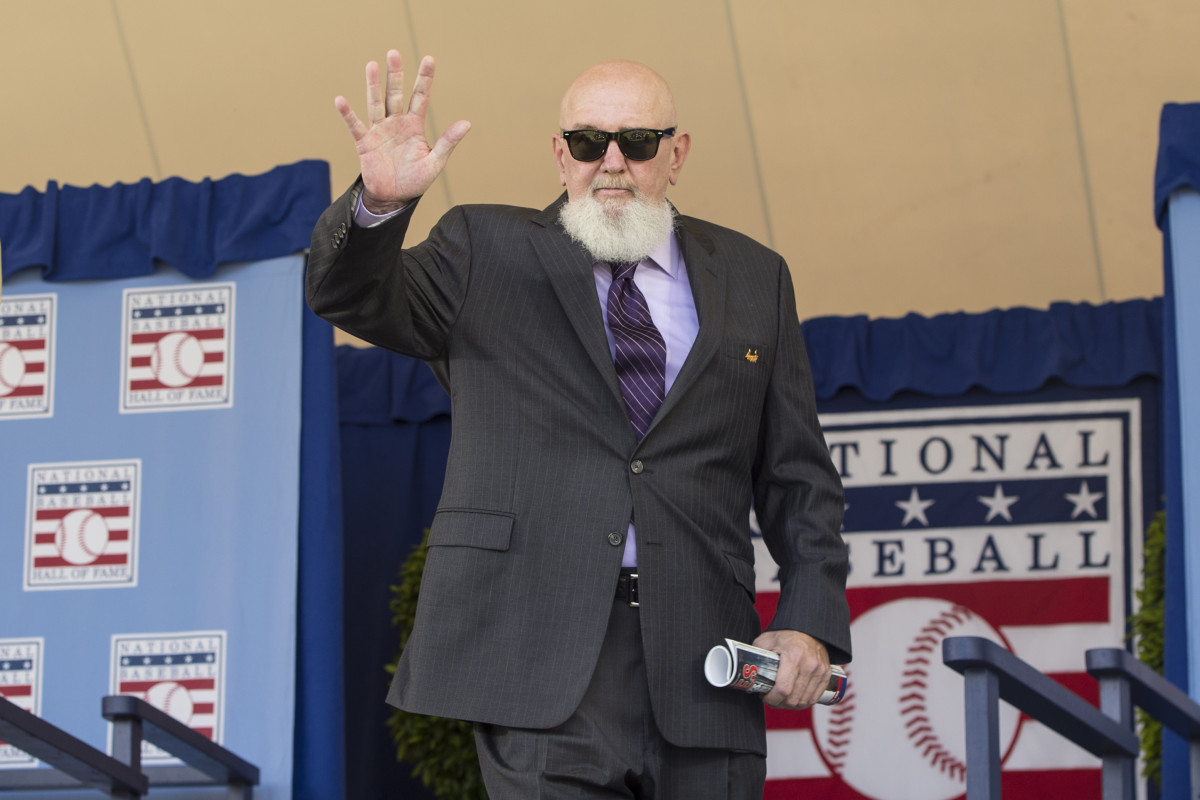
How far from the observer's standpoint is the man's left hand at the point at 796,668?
1.61 m

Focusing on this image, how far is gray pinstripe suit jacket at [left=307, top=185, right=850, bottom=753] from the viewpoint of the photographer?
5.18 ft

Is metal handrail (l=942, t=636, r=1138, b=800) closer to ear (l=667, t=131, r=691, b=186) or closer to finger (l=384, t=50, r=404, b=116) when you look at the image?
ear (l=667, t=131, r=691, b=186)

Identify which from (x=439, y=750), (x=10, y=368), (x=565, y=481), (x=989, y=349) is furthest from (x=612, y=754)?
(x=989, y=349)

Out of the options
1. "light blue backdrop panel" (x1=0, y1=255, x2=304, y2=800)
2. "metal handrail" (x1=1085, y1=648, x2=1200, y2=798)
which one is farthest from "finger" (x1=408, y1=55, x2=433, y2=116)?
"light blue backdrop panel" (x1=0, y1=255, x2=304, y2=800)

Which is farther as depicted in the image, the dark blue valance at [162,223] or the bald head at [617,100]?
the dark blue valance at [162,223]

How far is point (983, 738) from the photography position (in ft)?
5.86

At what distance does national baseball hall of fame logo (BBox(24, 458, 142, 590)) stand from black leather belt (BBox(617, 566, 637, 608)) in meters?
2.29

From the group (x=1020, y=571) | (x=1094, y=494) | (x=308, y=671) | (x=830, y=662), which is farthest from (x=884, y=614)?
(x=830, y=662)

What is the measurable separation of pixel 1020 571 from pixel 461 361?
10.1 ft

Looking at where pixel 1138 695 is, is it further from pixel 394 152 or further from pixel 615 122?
pixel 394 152

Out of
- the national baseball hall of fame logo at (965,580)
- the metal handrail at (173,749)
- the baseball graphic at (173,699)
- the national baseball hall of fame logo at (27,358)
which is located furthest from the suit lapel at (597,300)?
the national baseball hall of fame logo at (965,580)

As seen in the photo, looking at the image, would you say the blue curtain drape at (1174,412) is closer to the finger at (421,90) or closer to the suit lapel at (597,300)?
the suit lapel at (597,300)

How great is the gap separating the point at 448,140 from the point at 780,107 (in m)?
3.11

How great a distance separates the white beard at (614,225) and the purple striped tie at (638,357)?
0.06 meters
